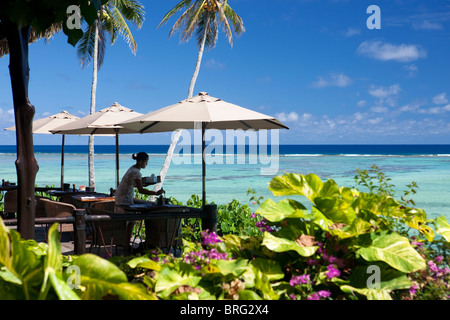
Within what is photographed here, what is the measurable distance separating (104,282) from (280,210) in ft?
3.71

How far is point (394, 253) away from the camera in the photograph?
2.38 m

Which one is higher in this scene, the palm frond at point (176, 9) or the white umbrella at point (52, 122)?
the palm frond at point (176, 9)

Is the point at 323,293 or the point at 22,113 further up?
the point at 22,113

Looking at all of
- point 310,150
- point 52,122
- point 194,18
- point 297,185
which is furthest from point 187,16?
point 310,150

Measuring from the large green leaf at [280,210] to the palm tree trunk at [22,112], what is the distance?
2.60m

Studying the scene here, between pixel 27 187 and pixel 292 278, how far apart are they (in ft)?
9.81

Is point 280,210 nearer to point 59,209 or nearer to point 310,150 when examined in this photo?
point 59,209

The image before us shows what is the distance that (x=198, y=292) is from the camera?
2111mm

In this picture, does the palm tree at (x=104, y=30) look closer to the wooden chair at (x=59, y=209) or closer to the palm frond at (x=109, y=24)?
the palm frond at (x=109, y=24)

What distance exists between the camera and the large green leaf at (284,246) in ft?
7.70

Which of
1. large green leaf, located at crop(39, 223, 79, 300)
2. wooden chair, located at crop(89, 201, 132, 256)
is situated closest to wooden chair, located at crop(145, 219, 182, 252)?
wooden chair, located at crop(89, 201, 132, 256)

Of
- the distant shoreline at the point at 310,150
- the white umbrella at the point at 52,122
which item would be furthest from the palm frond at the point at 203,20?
the distant shoreline at the point at 310,150

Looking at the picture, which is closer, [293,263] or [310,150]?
[293,263]
